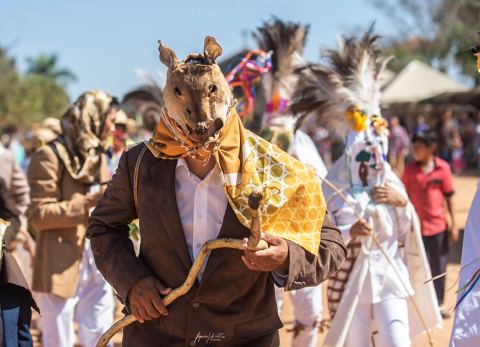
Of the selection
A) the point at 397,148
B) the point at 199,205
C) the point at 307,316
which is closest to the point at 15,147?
the point at 307,316

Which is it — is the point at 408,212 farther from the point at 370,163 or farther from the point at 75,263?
the point at 75,263

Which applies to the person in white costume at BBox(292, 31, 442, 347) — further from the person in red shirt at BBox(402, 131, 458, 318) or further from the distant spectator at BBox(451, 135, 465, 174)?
the distant spectator at BBox(451, 135, 465, 174)

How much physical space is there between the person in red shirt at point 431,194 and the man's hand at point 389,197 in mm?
2553

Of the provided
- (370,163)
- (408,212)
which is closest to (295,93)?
(370,163)

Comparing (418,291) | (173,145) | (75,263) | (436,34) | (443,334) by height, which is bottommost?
(443,334)

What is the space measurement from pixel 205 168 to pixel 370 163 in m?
2.99

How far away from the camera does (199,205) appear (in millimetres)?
3303

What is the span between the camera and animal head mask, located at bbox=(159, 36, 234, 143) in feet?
10.4

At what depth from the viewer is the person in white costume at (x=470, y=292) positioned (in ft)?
12.8

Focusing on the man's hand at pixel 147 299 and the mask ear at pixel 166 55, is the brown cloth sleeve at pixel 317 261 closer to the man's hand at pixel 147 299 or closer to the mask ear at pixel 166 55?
the man's hand at pixel 147 299

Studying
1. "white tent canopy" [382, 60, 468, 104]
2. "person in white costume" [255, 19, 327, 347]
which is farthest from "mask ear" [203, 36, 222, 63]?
"white tent canopy" [382, 60, 468, 104]

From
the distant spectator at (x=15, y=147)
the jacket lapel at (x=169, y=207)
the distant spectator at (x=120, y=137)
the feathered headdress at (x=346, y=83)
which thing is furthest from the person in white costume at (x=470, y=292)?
the distant spectator at (x=15, y=147)

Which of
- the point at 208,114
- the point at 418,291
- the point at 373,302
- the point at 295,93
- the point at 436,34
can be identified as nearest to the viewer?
the point at 208,114

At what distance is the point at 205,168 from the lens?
131 inches
